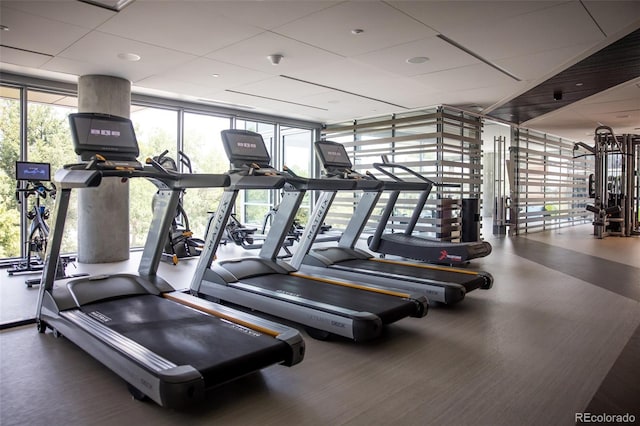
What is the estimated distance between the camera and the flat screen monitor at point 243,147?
14.3ft

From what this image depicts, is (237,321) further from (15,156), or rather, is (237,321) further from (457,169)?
(457,169)

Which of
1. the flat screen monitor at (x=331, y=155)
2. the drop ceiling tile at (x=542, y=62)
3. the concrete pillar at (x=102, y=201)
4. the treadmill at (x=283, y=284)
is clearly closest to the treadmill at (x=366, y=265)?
the flat screen monitor at (x=331, y=155)

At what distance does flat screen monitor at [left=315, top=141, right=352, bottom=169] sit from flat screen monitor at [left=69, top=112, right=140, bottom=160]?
220 centimetres

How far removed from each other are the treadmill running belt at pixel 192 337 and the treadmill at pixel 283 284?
27.8 inches

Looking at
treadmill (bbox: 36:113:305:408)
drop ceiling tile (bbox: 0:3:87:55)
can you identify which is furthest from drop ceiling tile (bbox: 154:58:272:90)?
treadmill (bbox: 36:113:305:408)

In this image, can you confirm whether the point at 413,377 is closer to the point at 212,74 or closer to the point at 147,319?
the point at 147,319

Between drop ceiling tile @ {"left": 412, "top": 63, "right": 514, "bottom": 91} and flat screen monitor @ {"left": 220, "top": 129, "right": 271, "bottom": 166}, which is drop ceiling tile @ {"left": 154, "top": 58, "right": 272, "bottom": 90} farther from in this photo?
drop ceiling tile @ {"left": 412, "top": 63, "right": 514, "bottom": 91}

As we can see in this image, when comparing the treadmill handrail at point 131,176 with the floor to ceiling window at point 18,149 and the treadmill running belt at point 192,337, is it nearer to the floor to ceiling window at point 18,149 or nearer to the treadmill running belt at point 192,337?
the treadmill running belt at point 192,337

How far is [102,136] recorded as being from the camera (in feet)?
11.5

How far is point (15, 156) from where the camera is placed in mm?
6523

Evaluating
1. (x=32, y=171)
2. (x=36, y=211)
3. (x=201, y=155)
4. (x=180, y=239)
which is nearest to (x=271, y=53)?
(x=180, y=239)

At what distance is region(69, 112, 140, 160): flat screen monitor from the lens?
3379mm

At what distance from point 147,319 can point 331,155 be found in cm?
301

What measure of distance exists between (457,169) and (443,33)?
564 cm
